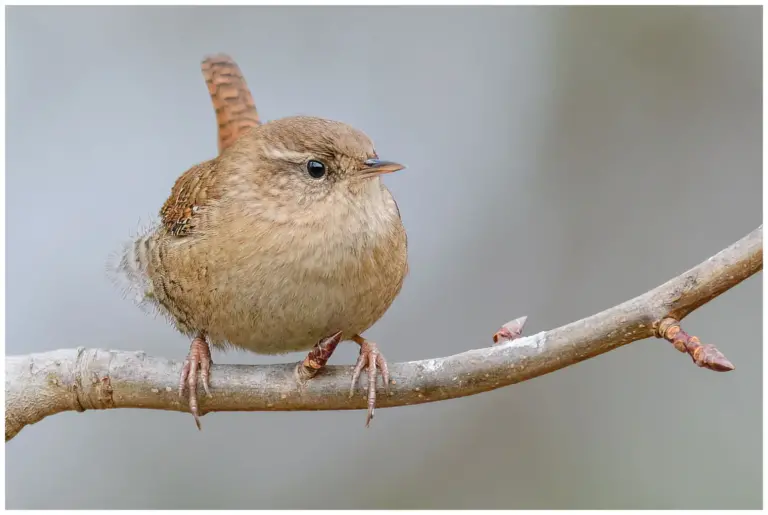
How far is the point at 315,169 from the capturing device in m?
2.79

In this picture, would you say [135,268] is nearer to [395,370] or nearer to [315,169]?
[315,169]

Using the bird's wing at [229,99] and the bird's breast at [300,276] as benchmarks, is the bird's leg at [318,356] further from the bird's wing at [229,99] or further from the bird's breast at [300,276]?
the bird's wing at [229,99]

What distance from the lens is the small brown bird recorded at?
8.77 feet

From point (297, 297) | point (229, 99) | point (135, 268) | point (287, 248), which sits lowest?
point (297, 297)

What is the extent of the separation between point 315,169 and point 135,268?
90 centimetres

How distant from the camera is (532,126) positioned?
4848 mm

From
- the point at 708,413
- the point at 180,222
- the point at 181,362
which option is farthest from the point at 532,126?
the point at 181,362

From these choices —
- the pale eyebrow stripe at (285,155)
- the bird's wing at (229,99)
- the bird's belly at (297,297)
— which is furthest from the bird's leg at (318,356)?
the bird's wing at (229,99)

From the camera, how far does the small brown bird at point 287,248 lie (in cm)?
267

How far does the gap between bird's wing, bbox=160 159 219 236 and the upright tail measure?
0.13m

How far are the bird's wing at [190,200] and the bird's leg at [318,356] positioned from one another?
0.73 meters

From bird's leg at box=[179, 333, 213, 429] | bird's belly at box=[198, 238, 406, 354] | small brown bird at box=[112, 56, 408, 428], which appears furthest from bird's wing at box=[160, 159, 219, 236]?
bird's leg at box=[179, 333, 213, 429]

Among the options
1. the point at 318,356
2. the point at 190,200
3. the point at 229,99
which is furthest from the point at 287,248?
the point at 229,99

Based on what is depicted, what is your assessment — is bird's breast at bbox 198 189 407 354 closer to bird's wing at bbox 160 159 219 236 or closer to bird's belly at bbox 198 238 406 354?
bird's belly at bbox 198 238 406 354
